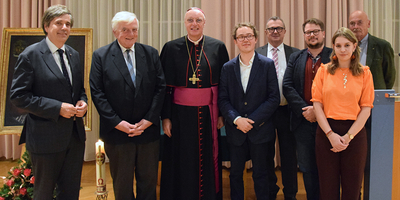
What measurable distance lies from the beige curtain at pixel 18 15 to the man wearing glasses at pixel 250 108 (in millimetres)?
3186

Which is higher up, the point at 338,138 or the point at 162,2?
the point at 162,2

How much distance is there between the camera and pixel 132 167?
7.84ft

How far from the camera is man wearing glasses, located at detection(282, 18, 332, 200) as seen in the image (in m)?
2.51

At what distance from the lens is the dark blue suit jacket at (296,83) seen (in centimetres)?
251

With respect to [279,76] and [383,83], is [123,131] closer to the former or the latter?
[279,76]

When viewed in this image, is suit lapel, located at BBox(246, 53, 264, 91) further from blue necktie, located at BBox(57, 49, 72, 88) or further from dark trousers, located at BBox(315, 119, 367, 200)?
blue necktie, located at BBox(57, 49, 72, 88)

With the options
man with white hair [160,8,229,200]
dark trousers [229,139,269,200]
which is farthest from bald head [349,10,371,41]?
dark trousers [229,139,269,200]

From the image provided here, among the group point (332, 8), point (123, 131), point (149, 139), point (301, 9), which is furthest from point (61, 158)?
point (332, 8)

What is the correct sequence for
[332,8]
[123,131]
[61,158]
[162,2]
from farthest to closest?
[162,2]
[332,8]
[123,131]
[61,158]

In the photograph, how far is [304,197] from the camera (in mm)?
3121

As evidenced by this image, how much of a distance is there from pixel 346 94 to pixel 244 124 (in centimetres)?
79

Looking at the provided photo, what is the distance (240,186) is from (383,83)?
1.72 meters

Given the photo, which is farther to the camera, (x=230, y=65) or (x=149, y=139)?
(x=230, y=65)

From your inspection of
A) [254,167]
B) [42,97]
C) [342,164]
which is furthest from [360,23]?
[42,97]
